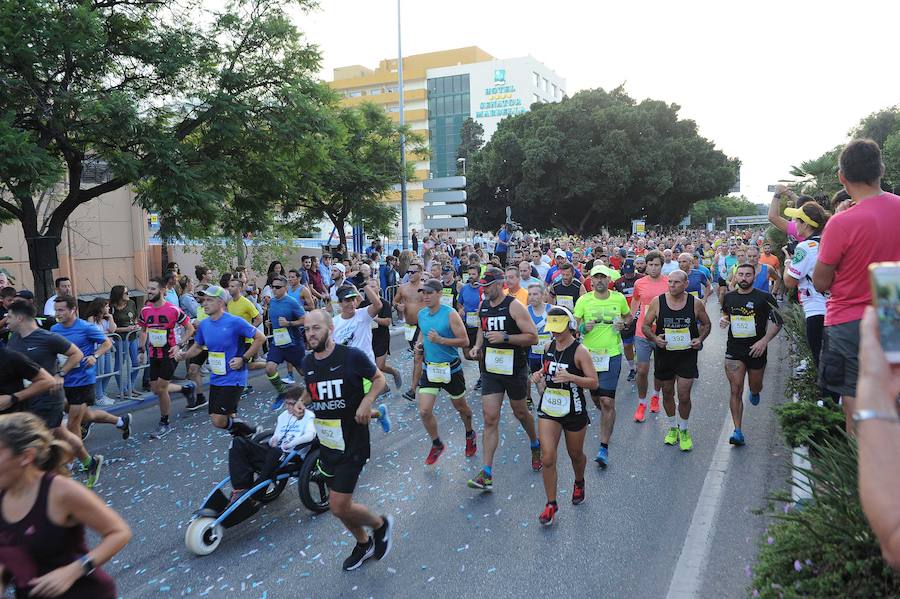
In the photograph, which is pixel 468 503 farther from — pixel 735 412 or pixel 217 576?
pixel 735 412

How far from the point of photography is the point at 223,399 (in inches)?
301

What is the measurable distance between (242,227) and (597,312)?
34.8 ft

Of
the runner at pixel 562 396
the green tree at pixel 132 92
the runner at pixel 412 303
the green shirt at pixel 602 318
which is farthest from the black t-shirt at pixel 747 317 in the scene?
the green tree at pixel 132 92

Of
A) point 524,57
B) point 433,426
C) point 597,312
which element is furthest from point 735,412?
point 524,57

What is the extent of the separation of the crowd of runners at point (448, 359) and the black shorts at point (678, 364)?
0.02m

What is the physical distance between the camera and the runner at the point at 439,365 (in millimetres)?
7250

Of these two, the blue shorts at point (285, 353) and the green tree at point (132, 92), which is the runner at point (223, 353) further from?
the green tree at point (132, 92)

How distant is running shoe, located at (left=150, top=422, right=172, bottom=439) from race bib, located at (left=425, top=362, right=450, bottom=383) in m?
3.92

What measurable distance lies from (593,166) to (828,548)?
44.5m

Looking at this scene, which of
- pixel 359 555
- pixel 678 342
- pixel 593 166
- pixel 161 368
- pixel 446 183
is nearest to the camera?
pixel 359 555

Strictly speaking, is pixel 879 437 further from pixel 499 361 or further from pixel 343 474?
pixel 499 361

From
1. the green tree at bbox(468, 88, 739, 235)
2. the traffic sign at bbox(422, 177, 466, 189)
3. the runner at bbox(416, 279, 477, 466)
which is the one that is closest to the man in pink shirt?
the runner at bbox(416, 279, 477, 466)

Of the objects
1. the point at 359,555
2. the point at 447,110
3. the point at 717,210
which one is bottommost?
the point at 359,555

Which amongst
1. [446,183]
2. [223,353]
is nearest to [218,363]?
[223,353]
